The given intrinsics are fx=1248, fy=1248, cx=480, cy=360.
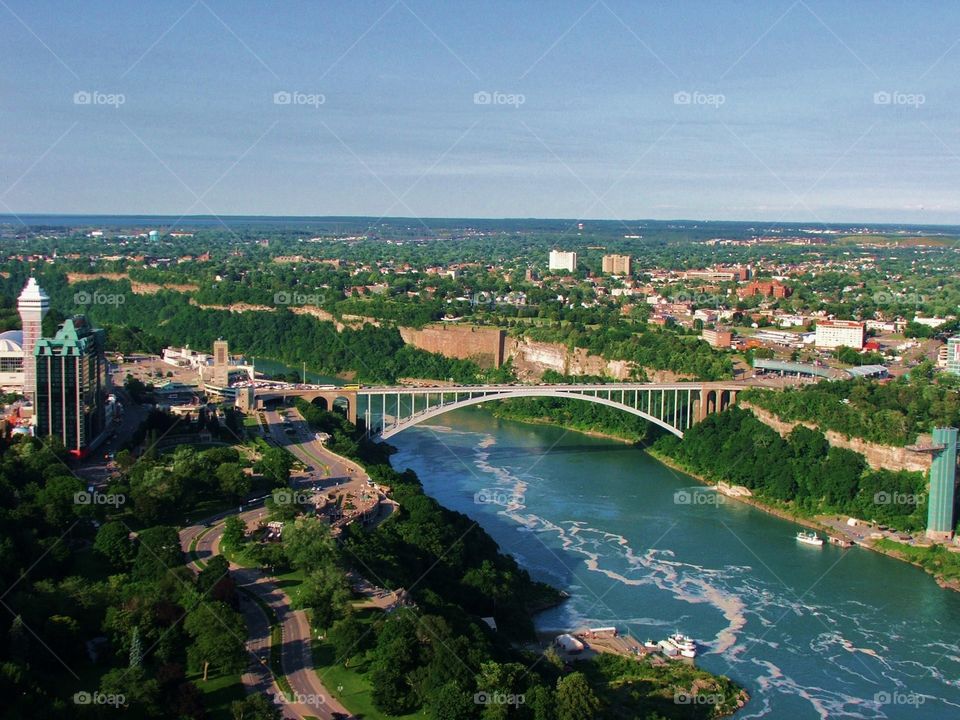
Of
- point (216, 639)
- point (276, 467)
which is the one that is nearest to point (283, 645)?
point (216, 639)

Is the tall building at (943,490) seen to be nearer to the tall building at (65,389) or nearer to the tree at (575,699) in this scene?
the tree at (575,699)

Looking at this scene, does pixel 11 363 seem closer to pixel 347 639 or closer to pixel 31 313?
pixel 31 313

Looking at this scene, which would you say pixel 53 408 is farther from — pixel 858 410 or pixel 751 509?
pixel 858 410

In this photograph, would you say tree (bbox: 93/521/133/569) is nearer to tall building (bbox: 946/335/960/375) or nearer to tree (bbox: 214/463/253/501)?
tree (bbox: 214/463/253/501)

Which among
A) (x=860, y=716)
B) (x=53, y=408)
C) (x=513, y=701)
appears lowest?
(x=860, y=716)

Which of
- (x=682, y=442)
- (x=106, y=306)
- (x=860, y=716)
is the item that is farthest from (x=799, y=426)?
(x=106, y=306)
